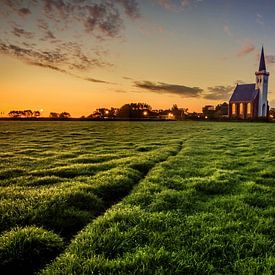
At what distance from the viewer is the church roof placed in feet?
557

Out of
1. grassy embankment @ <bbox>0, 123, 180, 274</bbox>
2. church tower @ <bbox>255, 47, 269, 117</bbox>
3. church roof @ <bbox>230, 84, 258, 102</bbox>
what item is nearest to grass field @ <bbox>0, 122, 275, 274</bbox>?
grassy embankment @ <bbox>0, 123, 180, 274</bbox>

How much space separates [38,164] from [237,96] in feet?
574

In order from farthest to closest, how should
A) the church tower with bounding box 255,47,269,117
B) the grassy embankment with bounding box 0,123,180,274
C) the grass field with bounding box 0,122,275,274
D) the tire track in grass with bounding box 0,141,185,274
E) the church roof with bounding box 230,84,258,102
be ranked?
the church roof with bounding box 230,84,258,102
the church tower with bounding box 255,47,269,117
the tire track in grass with bounding box 0,141,185,274
the grassy embankment with bounding box 0,123,180,274
the grass field with bounding box 0,122,275,274

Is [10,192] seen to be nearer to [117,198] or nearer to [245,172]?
[117,198]

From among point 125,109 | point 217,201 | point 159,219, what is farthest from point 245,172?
point 125,109

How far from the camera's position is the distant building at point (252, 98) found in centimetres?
16775

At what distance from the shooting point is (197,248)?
5.95 m

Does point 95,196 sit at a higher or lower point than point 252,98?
lower

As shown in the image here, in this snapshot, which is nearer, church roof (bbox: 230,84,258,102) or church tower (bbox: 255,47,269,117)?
church tower (bbox: 255,47,269,117)

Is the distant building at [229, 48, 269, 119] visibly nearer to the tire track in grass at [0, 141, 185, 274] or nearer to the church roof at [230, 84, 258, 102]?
the church roof at [230, 84, 258, 102]

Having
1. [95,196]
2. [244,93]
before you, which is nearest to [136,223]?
[95,196]

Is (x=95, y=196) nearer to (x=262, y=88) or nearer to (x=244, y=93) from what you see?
(x=262, y=88)

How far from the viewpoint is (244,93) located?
573 ft

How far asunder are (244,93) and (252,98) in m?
7.40
